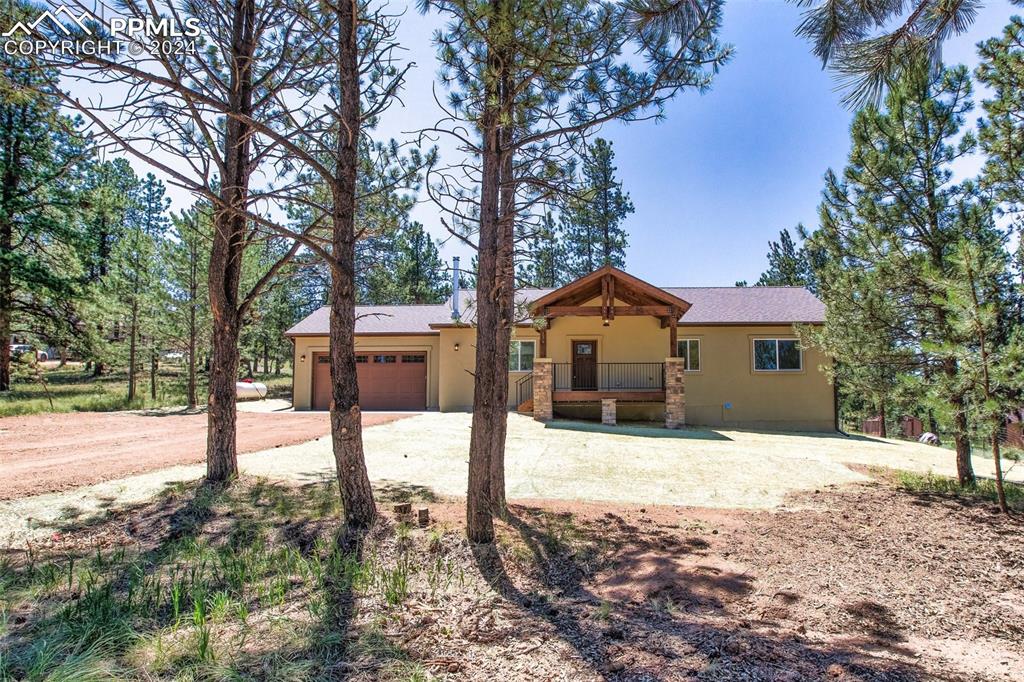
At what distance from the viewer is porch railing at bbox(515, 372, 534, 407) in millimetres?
16062

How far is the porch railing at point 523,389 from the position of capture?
1606 centimetres

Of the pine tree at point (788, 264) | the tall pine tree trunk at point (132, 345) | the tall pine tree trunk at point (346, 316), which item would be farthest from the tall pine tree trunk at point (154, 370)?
the pine tree at point (788, 264)

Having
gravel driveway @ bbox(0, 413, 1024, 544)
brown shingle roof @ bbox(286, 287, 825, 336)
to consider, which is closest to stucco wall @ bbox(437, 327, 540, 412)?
brown shingle roof @ bbox(286, 287, 825, 336)

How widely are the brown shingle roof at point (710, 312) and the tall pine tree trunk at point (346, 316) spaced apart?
31.1 feet

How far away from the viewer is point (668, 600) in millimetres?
3041

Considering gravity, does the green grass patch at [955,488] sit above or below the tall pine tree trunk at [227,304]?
below

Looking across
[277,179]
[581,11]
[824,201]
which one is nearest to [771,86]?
[824,201]

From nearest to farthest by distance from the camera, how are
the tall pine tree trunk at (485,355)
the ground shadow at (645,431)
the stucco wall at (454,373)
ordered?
1. the tall pine tree trunk at (485,355)
2. the ground shadow at (645,431)
3. the stucco wall at (454,373)

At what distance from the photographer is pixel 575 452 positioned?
9.21m

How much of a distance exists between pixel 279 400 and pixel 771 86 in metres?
20.9

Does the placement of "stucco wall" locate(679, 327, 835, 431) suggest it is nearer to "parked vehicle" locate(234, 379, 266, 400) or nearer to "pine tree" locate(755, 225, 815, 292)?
"pine tree" locate(755, 225, 815, 292)

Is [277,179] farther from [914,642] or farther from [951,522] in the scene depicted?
[951,522]

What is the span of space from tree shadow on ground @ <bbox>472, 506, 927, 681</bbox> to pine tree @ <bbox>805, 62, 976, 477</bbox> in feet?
16.5

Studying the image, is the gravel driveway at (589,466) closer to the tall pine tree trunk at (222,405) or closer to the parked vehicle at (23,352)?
the tall pine tree trunk at (222,405)
